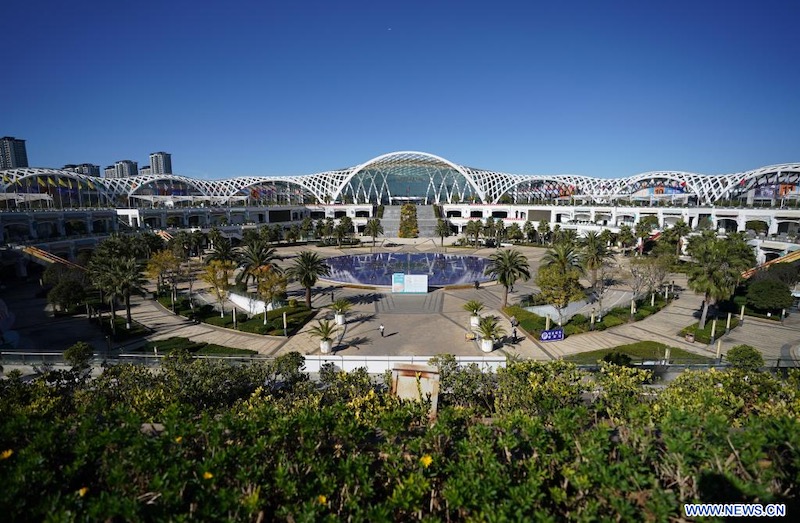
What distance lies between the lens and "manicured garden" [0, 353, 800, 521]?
8.70 m

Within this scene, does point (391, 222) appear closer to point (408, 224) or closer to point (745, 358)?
point (408, 224)

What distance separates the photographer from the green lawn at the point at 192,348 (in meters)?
25.3

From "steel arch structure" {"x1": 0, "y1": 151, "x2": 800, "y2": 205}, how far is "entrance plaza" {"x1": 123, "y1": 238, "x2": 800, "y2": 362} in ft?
225

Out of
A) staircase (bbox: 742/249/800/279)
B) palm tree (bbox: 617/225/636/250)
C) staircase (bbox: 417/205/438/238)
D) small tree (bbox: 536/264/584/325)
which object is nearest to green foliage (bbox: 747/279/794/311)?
staircase (bbox: 742/249/800/279)

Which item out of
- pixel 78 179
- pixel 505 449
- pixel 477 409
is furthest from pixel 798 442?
pixel 78 179

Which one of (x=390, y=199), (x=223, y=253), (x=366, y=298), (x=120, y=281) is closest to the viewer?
(x=120, y=281)

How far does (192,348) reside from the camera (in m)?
26.2

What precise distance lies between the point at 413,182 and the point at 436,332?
418 feet

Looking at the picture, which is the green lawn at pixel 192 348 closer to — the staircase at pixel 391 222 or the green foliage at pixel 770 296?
the green foliage at pixel 770 296

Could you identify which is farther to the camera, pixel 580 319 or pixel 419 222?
pixel 419 222

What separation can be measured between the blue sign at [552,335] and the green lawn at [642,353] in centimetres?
251

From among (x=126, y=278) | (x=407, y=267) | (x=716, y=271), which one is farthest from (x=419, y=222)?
(x=126, y=278)

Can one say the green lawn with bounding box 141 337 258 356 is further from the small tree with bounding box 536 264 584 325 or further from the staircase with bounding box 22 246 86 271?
the staircase with bounding box 22 246 86 271

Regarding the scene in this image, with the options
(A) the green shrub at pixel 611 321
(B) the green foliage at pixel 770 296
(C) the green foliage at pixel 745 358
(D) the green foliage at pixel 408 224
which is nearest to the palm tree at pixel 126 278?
(A) the green shrub at pixel 611 321
